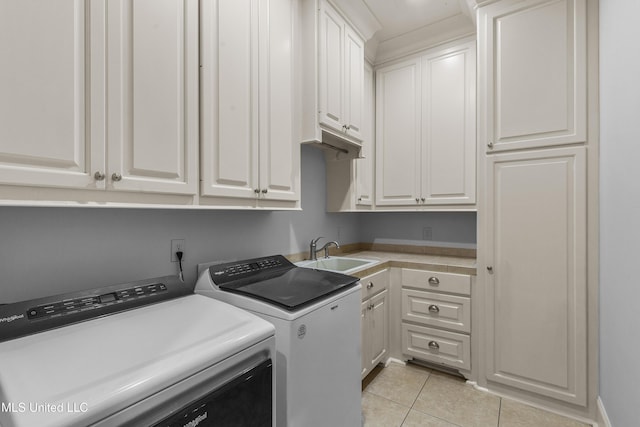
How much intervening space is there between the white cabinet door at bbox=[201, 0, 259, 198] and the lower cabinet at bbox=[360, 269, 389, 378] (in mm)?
1128

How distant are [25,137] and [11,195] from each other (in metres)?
0.17

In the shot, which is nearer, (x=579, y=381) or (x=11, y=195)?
(x=11, y=195)

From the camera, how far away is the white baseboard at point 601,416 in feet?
5.27

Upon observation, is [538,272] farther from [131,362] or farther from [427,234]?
[131,362]

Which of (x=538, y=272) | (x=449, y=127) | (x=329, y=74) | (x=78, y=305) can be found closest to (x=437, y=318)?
(x=538, y=272)

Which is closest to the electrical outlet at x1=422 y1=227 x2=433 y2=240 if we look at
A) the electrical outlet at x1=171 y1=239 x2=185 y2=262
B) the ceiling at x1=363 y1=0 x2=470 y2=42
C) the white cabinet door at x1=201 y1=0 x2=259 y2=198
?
the ceiling at x1=363 y1=0 x2=470 y2=42

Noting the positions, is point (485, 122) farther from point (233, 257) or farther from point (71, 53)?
point (71, 53)

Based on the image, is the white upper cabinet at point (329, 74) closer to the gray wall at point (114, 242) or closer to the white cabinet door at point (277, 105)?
the white cabinet door at point (277, 105)

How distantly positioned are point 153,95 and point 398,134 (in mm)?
2146

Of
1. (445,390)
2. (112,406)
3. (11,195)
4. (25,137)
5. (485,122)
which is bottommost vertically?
(445,390)

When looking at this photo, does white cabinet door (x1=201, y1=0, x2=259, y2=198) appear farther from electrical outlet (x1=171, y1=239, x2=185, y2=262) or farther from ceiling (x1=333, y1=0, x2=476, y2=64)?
ceiling (x1=333, y1=0, x2=476, y2=64)

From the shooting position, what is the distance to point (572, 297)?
1.84 meters

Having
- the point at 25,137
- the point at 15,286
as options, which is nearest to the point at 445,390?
the point at 15,286

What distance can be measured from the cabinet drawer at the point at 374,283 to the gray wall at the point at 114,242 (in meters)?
0.61
